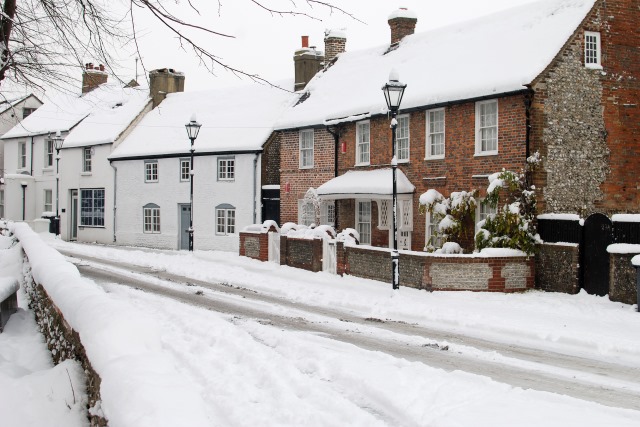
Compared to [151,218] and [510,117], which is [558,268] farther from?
[151,218]

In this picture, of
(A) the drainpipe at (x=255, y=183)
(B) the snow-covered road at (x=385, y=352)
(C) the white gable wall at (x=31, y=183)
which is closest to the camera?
(B) the snow-covered road at (x=385, y=352)

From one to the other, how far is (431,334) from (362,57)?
20620 mm

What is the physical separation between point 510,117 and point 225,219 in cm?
1741

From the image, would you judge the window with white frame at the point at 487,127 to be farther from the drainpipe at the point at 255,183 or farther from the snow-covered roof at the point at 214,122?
the drainpipe at the point at 255,183

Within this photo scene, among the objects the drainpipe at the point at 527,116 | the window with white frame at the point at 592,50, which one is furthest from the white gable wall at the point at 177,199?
the window with white frame at the point at 592,50

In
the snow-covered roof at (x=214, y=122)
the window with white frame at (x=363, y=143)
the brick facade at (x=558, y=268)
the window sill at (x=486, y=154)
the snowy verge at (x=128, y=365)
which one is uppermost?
the snow-covered roof at (x=214, y=122)

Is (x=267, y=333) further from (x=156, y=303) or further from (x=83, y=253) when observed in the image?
(x=83, y=253)

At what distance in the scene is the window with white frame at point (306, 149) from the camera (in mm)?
28609

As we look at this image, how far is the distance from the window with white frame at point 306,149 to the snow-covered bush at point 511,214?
434 inches

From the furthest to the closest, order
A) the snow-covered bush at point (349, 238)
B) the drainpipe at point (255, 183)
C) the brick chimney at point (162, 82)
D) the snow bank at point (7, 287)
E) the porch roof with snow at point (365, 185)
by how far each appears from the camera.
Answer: the brick chimney at point (162, 82), the drainpipe at point (255, 183), the porch roof with snow at point (365, 185), the snow-covered bush at point (349, 238), the snow bank at point (7, 287)

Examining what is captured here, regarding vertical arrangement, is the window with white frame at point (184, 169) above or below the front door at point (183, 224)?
above

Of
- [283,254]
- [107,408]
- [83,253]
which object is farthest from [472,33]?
[107,408]

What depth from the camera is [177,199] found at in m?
35.2

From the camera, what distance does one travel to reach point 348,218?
2650cm
